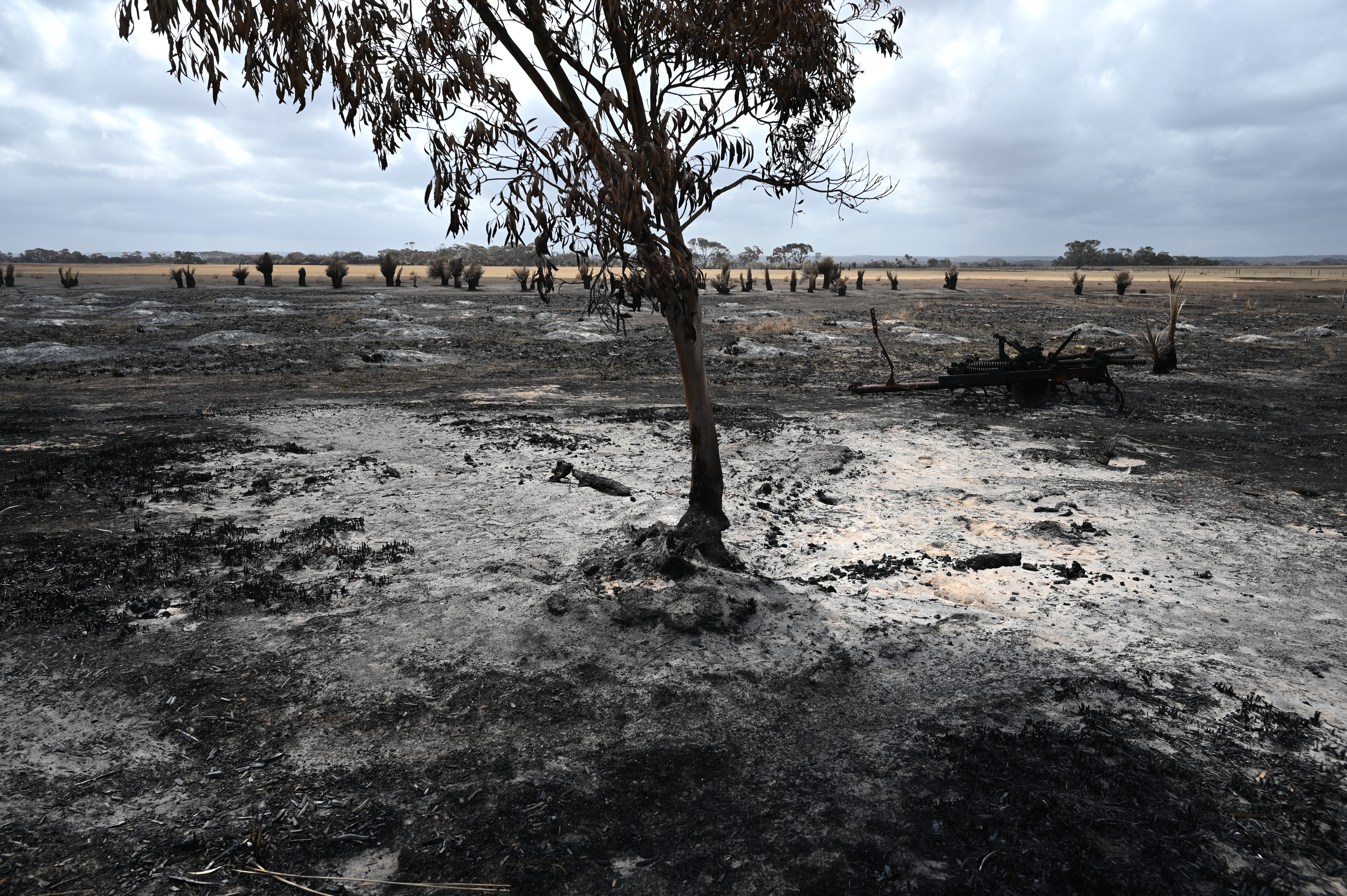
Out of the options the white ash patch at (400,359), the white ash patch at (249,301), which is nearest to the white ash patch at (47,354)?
the white ash patch at (400,359)

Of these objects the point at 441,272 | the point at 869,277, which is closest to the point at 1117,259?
the point at 869,277

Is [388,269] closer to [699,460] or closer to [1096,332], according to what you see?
[1096,332]

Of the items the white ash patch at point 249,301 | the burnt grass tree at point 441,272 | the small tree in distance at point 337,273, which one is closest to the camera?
the white ash patch at point 249,301

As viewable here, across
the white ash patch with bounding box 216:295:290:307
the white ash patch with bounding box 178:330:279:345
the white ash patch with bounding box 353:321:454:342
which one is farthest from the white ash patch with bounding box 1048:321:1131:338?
the white ash patch with bounding box 216:295:290:307

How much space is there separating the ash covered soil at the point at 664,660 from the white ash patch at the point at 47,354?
30.6 feet

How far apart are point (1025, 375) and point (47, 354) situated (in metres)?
23.3

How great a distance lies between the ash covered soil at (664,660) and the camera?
346 cm

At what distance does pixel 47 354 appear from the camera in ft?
63.6

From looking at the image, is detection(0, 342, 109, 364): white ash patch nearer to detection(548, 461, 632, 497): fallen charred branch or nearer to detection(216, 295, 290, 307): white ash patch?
detection(216, 295, 290, 307): white ash patch

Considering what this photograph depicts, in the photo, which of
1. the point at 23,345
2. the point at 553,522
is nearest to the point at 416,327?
the point at 23,345

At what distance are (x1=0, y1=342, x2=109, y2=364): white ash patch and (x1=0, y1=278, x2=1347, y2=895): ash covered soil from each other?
9320 mm

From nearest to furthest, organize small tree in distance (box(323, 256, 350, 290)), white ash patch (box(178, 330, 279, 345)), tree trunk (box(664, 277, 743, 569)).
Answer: tree trunk (box(664, 277, 743, 569)), white ash patch (box(178, 330, 279, 345)), small tree in distance (box(323, 256, 350, 290))

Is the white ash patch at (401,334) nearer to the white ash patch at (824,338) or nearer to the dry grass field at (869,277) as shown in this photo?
the white ash patch at (824,338)

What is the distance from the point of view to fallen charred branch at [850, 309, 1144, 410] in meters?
13.3
